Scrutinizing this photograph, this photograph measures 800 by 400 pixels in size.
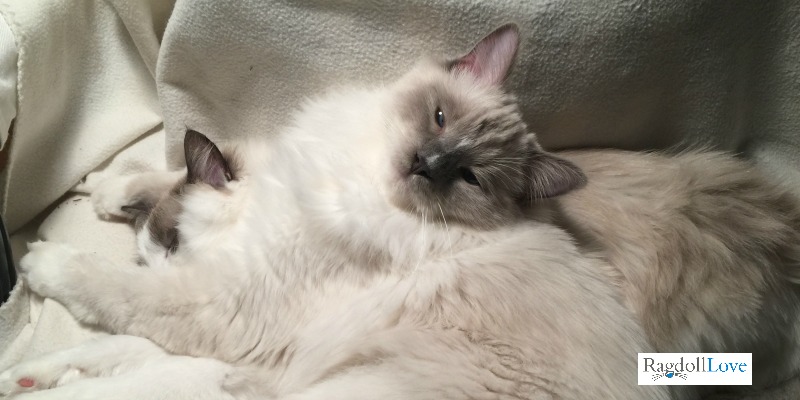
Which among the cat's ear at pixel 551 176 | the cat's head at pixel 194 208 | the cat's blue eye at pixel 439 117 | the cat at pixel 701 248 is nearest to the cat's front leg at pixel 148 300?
the cat's head at pixel 194 208

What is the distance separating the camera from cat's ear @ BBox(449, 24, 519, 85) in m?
1.15

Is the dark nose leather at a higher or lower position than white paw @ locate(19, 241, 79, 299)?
higher

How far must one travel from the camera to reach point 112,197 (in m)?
1.47

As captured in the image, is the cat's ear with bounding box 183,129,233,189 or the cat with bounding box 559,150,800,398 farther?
the cat's ear with bounding box 183,129,233,189

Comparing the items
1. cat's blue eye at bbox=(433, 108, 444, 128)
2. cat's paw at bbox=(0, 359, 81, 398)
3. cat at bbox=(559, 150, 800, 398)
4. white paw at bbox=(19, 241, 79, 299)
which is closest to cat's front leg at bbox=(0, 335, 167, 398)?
cat's paw at bbox=(0, 359, 81, 398)

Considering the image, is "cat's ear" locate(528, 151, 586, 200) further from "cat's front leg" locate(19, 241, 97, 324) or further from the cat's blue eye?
"cat's front leg" locate(19, 241, 97, 324)

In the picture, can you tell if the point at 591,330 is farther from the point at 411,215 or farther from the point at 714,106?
the point at 714,106

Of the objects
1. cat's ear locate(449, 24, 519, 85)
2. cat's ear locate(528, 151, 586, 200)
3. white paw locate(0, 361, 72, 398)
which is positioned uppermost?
cat's ear locate(449, 24, 519, 85)

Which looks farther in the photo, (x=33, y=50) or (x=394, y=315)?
(x=33, y=50)

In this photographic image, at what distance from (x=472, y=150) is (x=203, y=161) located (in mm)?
647

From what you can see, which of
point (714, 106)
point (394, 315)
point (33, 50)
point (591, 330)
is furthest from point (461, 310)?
point (33, 50)

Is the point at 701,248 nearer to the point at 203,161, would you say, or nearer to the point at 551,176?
the point at 551,176

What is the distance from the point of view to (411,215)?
1.16 m

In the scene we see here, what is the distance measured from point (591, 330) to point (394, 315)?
1.31ft
